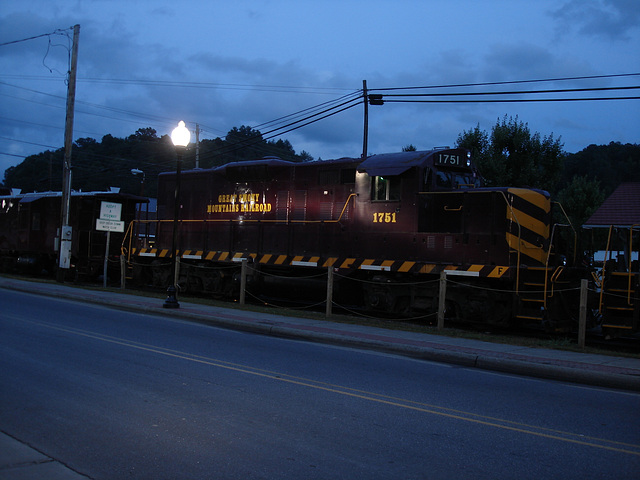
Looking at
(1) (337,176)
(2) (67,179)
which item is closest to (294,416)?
(1) (337,176)

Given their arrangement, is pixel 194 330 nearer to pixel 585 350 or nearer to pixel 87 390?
pixel 87 390

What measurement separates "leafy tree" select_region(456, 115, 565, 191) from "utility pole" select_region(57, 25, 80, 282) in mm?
19801

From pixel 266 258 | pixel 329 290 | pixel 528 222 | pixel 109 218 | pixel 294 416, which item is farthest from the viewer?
pixel 109 218

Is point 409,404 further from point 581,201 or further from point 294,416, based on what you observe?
point 581,201

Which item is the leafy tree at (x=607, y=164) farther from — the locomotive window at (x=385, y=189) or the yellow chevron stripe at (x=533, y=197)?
the locomotive window at (x=385, y=189)

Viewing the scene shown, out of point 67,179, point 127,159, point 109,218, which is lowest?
point 109,218

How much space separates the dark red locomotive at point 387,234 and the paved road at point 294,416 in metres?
4.94

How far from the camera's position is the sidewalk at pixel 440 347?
→ 29.7ft

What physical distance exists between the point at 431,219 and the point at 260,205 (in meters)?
6.58

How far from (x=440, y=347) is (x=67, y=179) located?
20.0 metres

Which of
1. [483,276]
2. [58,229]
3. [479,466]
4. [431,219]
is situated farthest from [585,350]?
[58,229]

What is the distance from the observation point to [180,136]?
619 inches

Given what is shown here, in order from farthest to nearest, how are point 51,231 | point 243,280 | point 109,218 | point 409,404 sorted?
point 51,231 < point 109,218 < point 243,280 < point 409,404

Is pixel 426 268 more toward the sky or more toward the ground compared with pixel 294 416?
more toward the sky
